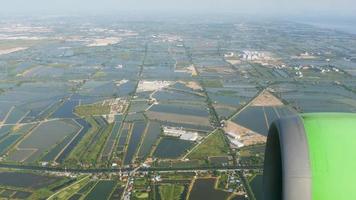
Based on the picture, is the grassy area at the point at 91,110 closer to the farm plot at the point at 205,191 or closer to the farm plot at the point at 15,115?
the farm plot at the point at 15,115

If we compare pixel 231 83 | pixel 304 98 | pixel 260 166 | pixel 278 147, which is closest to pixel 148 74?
pixel 231 83

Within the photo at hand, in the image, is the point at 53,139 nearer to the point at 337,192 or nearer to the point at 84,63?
the point at 337,192

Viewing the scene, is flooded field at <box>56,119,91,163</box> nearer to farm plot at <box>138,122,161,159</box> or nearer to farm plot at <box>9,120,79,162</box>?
farm plot at <box>9,120,79,162</box>

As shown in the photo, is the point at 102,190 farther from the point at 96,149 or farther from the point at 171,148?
the point at 171,148

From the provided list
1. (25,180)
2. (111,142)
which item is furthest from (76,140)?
(25,180)

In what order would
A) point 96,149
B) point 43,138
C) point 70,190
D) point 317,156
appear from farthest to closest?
point 43,138
point 96,149
point 70,190
point 317,156

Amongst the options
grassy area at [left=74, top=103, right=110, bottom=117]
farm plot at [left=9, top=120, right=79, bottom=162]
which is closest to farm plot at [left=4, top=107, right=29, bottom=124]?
farm plot at [left=9, top=120, right=79, bottom=162]

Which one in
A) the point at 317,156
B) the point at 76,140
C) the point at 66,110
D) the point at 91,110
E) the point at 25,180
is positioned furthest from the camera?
the point at 66,110

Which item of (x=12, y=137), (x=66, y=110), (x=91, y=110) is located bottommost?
(x=12, y=137)
